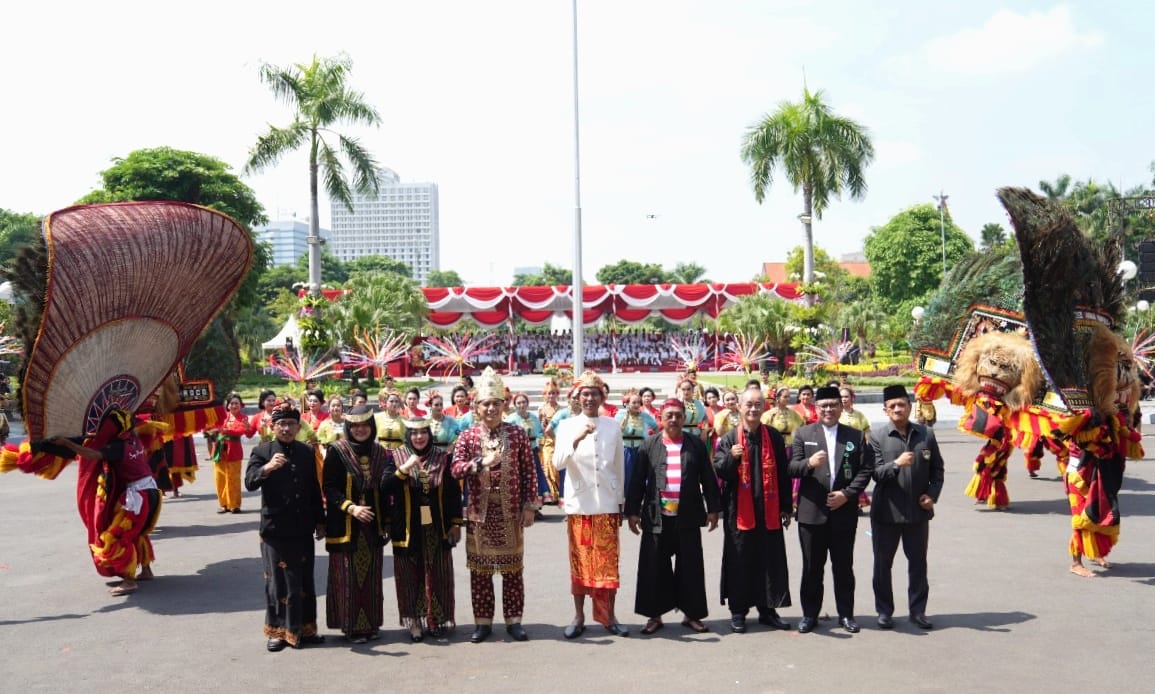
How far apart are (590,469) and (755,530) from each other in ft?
3.73

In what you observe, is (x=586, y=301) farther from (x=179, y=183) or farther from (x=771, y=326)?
(x=179, y=183)

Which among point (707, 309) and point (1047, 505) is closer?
point (1047, 505)

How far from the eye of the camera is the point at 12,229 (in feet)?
181

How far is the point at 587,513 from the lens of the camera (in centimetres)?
619

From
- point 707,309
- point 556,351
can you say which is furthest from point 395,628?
point 556,351

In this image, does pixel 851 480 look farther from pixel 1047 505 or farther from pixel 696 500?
pixel 1047 505

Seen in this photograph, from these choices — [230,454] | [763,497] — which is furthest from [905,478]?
[230,454]

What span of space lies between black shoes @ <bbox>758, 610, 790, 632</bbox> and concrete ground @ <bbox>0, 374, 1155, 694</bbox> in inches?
3.1

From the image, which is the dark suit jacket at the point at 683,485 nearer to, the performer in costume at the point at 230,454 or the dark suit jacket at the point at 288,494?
the dark suit jacket at the point at 288,494

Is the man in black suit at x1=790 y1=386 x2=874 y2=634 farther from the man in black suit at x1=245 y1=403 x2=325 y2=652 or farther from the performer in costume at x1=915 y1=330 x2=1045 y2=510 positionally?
the performer in costume at x1=915 y1=330 x2=1045 y2=510

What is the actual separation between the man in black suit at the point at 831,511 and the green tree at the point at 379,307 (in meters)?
21.9

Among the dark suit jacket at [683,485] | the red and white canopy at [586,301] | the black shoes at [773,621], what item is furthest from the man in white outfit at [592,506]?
the red and white canopy at [586,301]

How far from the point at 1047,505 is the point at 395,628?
779cm

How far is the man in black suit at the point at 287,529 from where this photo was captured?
236 inches
